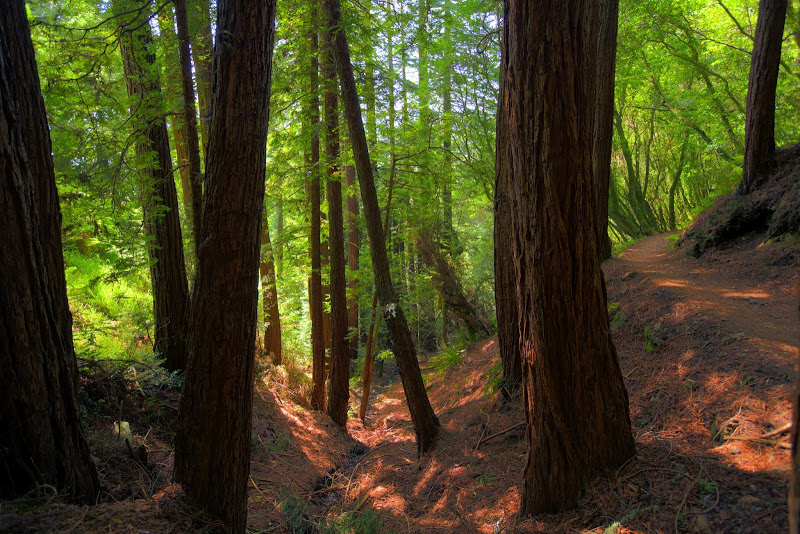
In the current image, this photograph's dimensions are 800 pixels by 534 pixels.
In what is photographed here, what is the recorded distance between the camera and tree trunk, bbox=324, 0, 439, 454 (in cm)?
705

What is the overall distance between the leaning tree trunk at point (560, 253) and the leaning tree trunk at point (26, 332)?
10.6 ft

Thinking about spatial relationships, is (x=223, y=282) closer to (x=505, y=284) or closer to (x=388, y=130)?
(x=505, y=284)

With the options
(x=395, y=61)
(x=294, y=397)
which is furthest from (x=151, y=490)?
(x=395, y=61)

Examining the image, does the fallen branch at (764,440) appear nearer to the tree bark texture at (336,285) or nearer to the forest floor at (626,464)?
the forest floor at (626,464)

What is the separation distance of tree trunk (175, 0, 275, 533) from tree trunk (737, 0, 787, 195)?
8339 mm

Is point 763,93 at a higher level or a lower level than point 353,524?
higher

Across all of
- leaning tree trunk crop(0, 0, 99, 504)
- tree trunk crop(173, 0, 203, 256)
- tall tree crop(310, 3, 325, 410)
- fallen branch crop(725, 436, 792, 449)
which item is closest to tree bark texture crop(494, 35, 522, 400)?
fallen branch crop(725, 436, 792, 449)

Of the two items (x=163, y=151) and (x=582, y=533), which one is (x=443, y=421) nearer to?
(x=582, y=533)

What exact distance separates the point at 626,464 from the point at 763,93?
757 centimetres

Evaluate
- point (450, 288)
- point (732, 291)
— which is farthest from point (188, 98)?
point (450, 288)

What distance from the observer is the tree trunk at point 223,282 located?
11.4 ft

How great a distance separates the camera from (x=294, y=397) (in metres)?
10.2

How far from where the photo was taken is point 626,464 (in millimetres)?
3309

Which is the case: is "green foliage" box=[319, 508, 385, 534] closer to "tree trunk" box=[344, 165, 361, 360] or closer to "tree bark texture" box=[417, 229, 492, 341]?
"tree bark texture" box=[417, 229, 492, 341]
